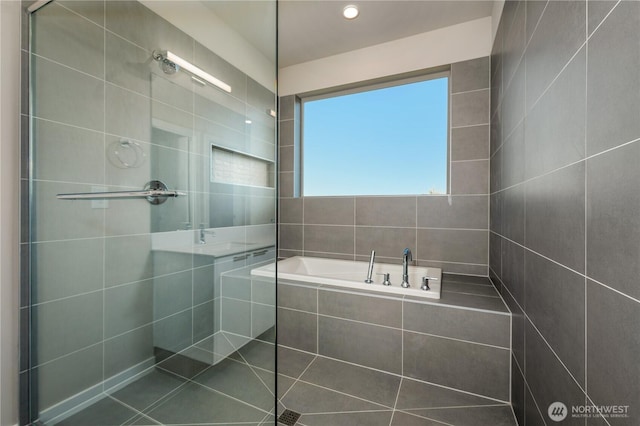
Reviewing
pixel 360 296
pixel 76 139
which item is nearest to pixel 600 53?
pixel 360 296

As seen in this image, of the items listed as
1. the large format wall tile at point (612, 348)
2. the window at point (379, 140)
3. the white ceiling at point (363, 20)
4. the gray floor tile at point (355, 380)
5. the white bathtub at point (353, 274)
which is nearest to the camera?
the large format wall tile at point (612, 348)

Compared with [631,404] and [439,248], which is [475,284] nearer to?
[439,248]

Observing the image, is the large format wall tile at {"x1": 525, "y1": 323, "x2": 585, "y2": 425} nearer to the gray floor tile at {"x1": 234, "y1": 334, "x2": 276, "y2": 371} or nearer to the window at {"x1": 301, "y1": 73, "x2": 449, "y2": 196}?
the gray floor tile at {"x1": 234, "y1": 334, "x2": 276, "y2": 371}

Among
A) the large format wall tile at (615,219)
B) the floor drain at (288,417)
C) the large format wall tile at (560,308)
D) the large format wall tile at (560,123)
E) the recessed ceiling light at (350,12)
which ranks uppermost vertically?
the recessed ceiling light at (350,12)

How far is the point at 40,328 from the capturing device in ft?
4.25

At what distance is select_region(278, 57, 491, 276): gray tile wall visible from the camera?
227cm

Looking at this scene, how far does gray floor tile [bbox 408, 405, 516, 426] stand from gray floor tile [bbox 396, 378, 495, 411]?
0.04 metres

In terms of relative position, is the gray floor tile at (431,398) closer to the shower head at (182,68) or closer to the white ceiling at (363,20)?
the shower head at (182,68)

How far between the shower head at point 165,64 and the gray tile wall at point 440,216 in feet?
6.04

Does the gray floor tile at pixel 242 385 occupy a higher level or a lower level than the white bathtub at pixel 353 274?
lower

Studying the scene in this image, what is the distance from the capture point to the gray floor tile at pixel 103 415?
1222mm

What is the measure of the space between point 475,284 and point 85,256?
2.50 meters

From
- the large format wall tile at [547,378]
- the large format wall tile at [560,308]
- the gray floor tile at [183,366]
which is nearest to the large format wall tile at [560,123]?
the large format wall tile at [560,308]

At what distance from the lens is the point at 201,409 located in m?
1.14
